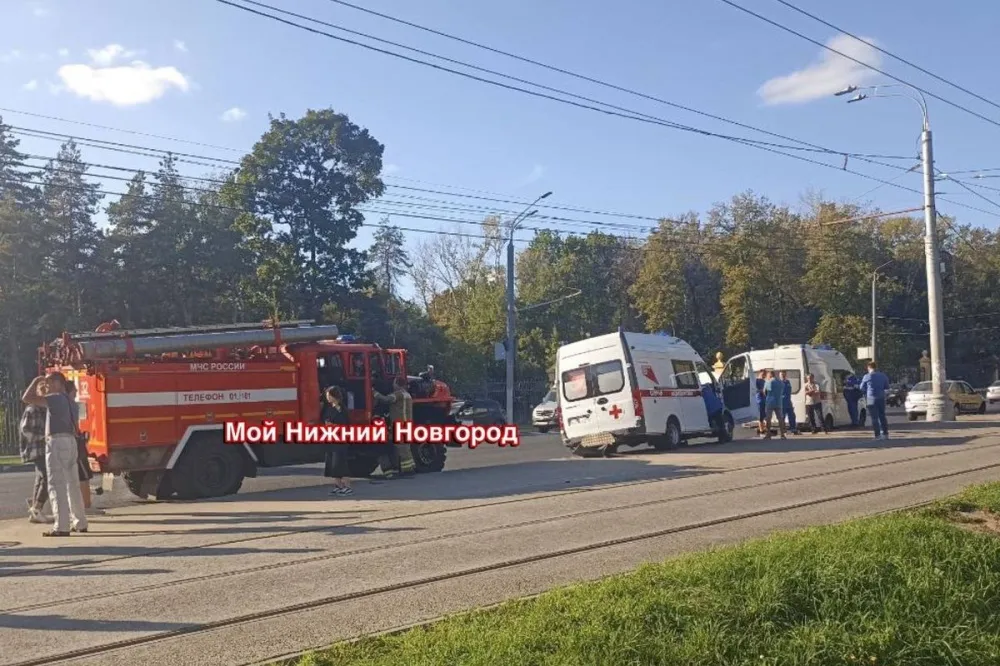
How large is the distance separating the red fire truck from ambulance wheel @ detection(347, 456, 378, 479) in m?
0.02

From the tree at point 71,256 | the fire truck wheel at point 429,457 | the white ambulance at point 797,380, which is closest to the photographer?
the fire truck wheel at point 429,457

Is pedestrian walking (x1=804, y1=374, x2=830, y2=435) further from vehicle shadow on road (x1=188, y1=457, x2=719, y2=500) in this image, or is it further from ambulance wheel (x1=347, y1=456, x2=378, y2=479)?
ambulance wheel (x1=347, y1=456, x2=378, y2=479)

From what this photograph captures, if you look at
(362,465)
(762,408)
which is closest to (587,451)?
(762,408)

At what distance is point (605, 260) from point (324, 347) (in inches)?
1961

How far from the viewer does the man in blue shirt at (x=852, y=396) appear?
89.0 feet

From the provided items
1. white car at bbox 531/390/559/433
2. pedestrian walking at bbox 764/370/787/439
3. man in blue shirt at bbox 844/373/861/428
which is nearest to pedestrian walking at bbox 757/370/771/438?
pedestrian walking at bbox 764/370/787/439

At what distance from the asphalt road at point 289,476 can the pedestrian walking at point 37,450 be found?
1502mm

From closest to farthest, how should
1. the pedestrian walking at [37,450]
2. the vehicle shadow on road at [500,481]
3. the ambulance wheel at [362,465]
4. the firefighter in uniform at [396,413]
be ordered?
the pedestrian walking at [37,450] → the vehicle shadow on road at [500,481] → the ambulance wheel at [362,465] → the firefighter in uniform at [396,413]

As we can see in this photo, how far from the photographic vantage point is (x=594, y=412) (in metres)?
20.2

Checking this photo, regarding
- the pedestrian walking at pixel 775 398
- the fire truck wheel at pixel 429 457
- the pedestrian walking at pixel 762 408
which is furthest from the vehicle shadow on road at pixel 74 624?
the pedestrian walking at pixel 762 408

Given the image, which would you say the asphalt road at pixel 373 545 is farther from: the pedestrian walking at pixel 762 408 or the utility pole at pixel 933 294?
the utility pole at pixel 933 294

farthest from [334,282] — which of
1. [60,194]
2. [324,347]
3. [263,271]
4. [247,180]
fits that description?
[324,347]

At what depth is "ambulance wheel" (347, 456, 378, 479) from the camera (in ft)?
52.4

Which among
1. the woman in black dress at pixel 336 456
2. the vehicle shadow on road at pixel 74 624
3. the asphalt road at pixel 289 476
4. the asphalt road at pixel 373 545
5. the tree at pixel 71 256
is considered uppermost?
the tree at pixel 71 256
